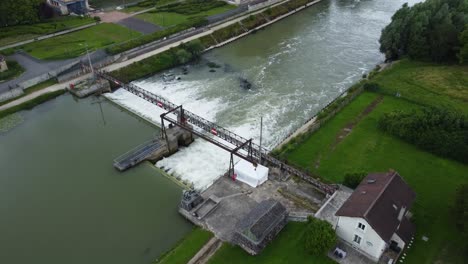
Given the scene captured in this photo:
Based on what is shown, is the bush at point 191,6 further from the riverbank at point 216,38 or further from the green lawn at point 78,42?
the green lawn at point 78,42

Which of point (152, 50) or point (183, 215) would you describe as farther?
point (152, 50)

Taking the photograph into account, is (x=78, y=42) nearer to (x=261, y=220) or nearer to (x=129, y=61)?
(x=129, y=61)

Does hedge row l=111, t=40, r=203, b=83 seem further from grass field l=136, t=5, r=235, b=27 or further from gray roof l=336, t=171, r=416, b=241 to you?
gray roof l=336, t=171, r=416, b=241

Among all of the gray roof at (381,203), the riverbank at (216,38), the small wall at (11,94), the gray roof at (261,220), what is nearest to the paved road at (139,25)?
the riverbank at (216,38)

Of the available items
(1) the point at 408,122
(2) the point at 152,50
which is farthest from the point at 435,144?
(2) the point at 152,50

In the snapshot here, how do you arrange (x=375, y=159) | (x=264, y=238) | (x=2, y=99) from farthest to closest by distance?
(x=2, y=99), (x=375, y=159), (x=264, y=238)

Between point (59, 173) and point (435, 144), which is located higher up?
point (435, 144)

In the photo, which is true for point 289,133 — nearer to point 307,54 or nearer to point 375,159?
point 375,159
